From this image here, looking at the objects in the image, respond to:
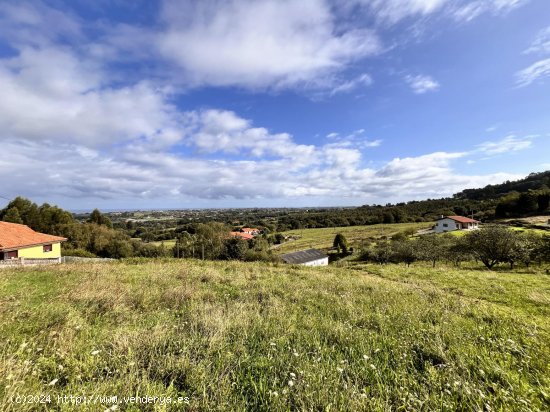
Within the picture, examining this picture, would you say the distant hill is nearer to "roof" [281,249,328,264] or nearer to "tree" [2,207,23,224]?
"roof" [281,249,328,264]

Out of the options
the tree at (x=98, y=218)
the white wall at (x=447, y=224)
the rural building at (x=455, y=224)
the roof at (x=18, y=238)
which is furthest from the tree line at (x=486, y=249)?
the tree at (x=98, y=218)

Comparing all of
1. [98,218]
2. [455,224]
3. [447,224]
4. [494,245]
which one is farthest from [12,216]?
[455,224]

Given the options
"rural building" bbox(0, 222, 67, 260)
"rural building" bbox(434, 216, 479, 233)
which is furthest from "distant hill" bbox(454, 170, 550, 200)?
"rural building" bbox(0, 222, 67, 260)

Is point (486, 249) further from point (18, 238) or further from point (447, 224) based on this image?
point (447, 224)

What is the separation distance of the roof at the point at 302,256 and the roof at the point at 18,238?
35.7 meters

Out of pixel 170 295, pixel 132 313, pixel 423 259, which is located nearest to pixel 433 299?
pixel 170 295

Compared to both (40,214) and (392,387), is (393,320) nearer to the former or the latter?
(392,387)

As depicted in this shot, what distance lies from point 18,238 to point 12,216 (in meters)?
24.1

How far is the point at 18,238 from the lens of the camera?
92.0ft

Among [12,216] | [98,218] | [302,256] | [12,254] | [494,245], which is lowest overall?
[302,256]

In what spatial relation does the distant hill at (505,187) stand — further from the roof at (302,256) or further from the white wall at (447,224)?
the roof at (302,256)

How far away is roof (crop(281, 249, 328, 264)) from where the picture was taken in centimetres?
5302

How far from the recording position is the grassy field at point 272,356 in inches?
118

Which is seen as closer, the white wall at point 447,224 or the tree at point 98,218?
the tree at point 98,218
